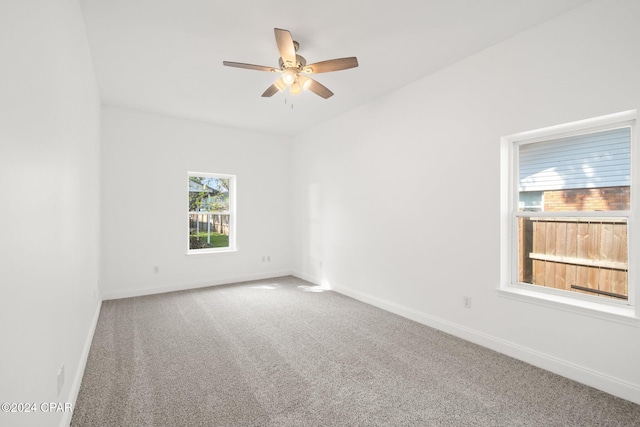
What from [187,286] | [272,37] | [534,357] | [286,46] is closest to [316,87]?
[272,37]

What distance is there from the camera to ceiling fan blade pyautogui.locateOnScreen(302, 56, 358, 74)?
2.58 meters

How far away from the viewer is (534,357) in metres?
2.59

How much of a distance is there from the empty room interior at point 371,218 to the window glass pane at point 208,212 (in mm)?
996

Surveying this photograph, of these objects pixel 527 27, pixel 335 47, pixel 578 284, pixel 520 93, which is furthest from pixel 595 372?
pixel 335 47

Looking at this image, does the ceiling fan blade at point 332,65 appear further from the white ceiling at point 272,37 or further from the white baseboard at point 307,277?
the white baseboard at point 307,277

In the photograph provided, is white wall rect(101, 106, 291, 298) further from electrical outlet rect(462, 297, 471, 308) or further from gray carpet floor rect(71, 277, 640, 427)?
electrical outlet rect(462, 297, 471, 308)

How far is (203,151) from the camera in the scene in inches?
207

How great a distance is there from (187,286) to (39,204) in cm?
401

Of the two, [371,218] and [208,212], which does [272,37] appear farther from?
[208,212]

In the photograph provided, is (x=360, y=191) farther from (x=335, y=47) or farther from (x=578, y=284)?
(x=578, y=284)

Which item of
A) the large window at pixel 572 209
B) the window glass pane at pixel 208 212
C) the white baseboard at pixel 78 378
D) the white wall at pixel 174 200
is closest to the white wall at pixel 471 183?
the large window at pixel 572 209

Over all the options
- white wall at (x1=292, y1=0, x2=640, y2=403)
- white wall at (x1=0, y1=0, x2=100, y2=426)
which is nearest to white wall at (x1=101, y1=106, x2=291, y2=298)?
white wall at (x1=292, y1=0, x2=640, y2=403)

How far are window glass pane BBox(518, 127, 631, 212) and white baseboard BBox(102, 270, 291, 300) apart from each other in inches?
174

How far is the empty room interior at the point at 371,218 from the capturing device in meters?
1.67
